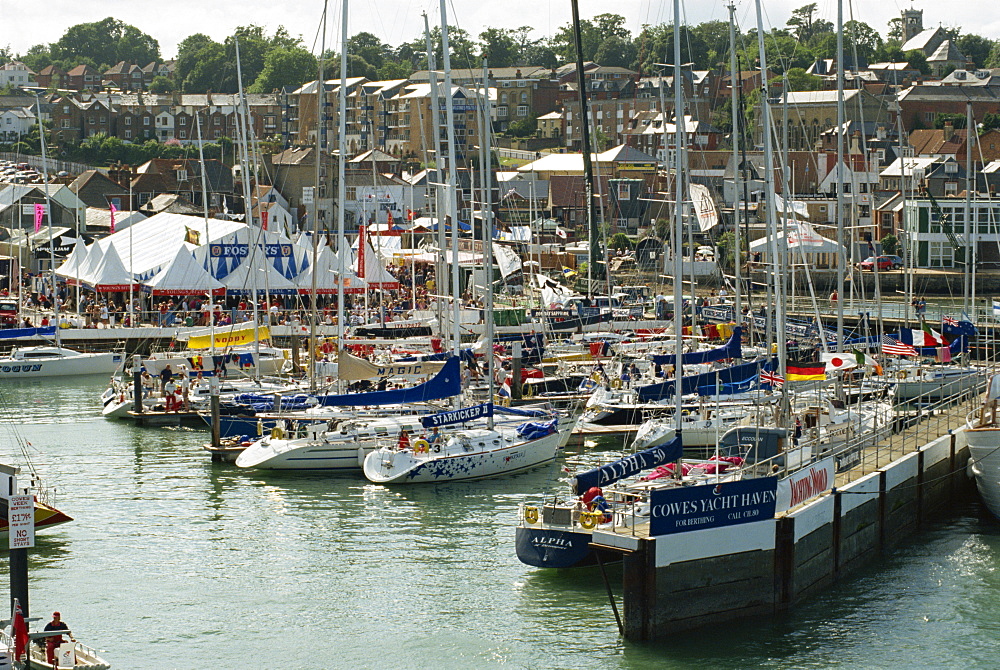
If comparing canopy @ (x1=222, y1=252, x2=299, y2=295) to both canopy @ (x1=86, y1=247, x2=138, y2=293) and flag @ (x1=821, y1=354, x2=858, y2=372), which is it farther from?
flag @ (x1=821, y1=354, x2=858, y2=372)

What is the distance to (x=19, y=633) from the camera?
18.5 m

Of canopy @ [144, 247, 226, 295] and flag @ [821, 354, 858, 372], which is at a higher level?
canopy @ [144, 247, 226, 295]

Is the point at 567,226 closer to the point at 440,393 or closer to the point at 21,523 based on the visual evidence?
the point at 440,393

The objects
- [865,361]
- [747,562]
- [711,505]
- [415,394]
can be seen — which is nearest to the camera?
[711,505]

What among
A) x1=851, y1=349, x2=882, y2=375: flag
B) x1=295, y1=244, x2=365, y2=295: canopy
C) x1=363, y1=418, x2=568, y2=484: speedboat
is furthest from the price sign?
x1=295, y1=244, x2=365, y2=295: canopy

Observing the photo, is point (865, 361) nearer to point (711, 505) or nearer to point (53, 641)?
point (711, 505)

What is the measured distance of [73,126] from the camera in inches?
5915

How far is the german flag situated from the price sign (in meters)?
20.7

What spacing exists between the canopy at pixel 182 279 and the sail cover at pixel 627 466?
3705 cm

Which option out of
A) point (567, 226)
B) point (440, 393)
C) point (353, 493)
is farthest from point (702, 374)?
point (567, 226)

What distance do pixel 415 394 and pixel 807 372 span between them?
9602 mm

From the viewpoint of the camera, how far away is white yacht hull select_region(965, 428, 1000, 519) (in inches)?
1125

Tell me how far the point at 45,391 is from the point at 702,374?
2438 cm

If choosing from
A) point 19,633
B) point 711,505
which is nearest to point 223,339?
point 711,505
